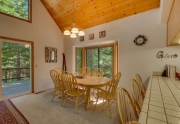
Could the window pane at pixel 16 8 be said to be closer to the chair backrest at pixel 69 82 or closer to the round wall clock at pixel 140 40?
the chair backrest at pixel 69 82

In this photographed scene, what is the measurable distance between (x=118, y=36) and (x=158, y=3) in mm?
1310

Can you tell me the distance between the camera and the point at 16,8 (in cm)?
366

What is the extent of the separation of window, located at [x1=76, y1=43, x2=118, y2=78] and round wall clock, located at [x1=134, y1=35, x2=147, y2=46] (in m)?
0.76

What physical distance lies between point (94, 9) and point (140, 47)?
195 centimetres

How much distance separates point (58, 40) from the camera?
5.03 m

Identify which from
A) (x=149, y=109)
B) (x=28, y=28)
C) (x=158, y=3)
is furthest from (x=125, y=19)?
(x=28, y=28)

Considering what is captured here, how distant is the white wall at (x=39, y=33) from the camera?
3449 mm

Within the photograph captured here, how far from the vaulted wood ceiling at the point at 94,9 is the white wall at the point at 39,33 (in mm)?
403

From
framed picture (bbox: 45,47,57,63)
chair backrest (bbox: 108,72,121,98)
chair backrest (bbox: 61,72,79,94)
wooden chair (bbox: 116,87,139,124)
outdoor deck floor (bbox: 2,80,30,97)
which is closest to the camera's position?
wooden chair (bbox: 116,87,139,124)

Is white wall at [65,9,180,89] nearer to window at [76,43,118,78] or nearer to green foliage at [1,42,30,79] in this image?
window at [76,43,118,78]

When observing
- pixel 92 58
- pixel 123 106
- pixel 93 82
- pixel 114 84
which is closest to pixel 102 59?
pixel 92 58

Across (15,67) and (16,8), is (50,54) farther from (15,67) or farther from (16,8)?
(16,8)

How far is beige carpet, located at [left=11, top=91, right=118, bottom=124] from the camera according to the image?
2113mm

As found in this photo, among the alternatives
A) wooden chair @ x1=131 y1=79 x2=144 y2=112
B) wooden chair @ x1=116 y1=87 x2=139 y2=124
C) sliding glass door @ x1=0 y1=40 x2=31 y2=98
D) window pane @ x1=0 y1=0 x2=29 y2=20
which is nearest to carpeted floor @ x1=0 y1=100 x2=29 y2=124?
sliding glass door @ x1=0 y1=40 x2=31 y2=98
